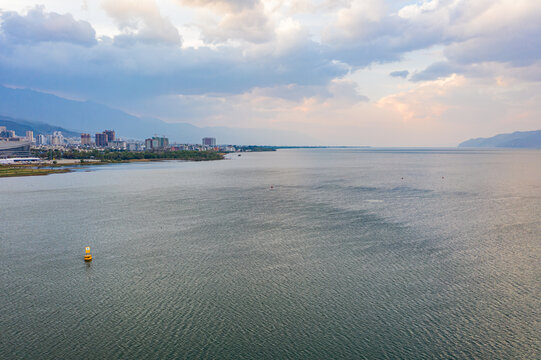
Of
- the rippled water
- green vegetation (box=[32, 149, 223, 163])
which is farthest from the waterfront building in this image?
the rippled water

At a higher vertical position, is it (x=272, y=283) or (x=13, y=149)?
(x=13, y=149)

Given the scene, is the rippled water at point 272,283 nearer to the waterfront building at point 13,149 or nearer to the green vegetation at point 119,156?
the green vegetation at point 119,156

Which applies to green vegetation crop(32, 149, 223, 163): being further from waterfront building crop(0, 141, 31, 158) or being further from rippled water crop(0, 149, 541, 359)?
rippled water crop(0, 149, 541, 359)

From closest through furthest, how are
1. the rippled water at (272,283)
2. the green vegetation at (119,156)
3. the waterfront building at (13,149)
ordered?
the rippled water at (272,283) → the green vegetation at (119,156) → the waterfront building at (13,149)

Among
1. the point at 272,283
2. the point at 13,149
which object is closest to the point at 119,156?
the point at 13,149

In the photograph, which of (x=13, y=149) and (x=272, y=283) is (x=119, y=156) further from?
(x=272, y=283)

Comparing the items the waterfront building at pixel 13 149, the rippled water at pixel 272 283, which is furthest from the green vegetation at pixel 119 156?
the rippled water at pixel 272 283

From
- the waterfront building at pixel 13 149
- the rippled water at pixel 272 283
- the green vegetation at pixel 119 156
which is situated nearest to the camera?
the rippled water at pixel 272 283

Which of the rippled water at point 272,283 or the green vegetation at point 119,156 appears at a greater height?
the green vegetation at point 119,156

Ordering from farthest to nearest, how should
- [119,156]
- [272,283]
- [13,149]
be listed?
[13,149] < [119,156] < [272,283]
